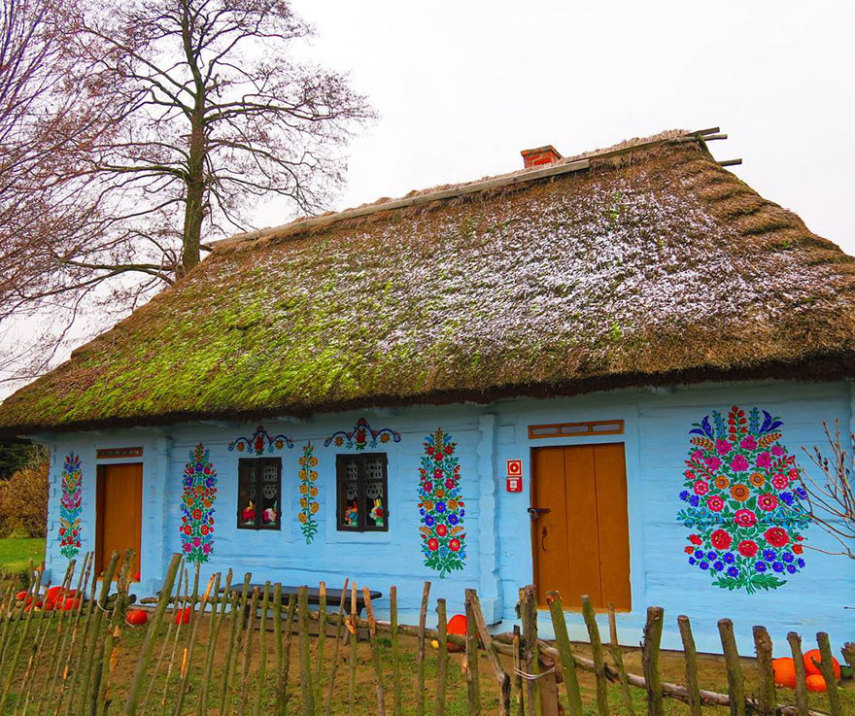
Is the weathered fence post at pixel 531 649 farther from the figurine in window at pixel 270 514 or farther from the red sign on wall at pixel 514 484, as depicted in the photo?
the figurine in window at pixel 270 514

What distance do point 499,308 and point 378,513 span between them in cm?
262

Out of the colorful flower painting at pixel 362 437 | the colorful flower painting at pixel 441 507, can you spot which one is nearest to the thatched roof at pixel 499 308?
the colorful flower painting at pixel 362 437

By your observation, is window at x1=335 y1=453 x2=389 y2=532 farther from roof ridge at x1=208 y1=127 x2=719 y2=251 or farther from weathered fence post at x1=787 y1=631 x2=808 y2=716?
weathered fence post at x1=787 y1=631 x2=808 y2=716

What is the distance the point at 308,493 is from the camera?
8789 mm

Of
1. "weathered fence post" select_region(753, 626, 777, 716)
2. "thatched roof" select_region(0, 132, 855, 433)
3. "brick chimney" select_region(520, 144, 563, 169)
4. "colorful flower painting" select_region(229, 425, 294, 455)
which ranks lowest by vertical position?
"weathered fence post" select_region(753, 626, 777, 716)

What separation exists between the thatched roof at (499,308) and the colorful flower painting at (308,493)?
0.94 meters

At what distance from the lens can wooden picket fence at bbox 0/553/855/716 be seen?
295 cm

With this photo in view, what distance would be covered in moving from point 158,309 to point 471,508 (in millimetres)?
6304

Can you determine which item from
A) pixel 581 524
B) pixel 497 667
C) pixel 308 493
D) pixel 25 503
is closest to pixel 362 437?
pixel 308 493

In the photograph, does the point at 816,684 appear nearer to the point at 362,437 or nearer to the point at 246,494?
the point at 362,437

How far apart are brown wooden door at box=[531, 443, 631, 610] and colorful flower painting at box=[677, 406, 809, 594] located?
667mm

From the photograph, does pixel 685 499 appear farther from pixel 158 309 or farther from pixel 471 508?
pixel 158 309

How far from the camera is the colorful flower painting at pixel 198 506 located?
31.2ft

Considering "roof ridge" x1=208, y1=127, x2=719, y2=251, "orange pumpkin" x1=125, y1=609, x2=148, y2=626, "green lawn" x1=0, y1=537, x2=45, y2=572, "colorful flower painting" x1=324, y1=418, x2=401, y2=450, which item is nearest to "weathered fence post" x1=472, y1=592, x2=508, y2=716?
"colorful flower painting" x1=324, y1=418, x2=401, y2=450
